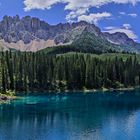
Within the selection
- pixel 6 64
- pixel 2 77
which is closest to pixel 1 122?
pixel 2 77

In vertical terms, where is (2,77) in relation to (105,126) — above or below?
above

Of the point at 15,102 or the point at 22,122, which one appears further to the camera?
the point at 15,102

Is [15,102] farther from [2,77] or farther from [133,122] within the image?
[133,122]

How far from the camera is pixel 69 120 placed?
359 feet

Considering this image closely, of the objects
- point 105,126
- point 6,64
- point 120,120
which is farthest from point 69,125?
point 6,64

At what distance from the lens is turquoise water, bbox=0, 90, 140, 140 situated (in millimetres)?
88163

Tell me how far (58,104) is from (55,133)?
58.3m

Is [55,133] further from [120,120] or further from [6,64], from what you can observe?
[6,64]

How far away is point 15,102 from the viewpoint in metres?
149

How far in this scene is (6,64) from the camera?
197125mm

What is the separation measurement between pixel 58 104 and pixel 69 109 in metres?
15.5

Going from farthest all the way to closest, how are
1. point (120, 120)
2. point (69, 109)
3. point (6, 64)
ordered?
point (6, 64) < point (69, 109) < point (120, 120)

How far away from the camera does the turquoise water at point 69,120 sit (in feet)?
289

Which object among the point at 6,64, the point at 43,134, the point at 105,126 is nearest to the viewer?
the point at 43,134
